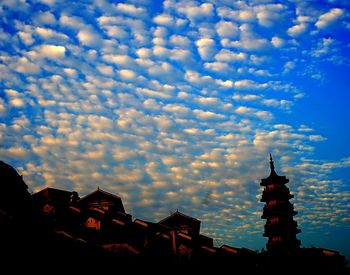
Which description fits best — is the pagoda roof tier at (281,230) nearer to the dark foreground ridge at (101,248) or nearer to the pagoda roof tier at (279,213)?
the dark foreground ridge at (101,248)

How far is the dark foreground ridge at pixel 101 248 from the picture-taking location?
21.7ft

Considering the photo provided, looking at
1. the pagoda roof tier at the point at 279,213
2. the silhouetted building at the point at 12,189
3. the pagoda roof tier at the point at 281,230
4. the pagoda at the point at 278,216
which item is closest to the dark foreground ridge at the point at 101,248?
the silhouetted building at the point at 12,189

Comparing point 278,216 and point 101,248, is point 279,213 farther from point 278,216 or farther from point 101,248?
point 101,248

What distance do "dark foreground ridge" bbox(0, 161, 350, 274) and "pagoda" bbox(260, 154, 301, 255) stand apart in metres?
0.40

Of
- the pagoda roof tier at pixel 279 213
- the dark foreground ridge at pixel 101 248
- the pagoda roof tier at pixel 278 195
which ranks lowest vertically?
the dark foreground ridge at pixel 101 248

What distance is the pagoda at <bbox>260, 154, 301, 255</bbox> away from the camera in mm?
22344

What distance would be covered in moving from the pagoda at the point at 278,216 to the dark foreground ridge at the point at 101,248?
0.40 metres

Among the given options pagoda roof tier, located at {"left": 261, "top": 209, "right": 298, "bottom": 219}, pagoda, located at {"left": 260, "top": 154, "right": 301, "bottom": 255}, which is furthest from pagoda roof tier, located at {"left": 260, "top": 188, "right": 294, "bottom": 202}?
pagoda roof tier, located at {"left": 261, "top": 209, "right": 298, "bottom": 219}

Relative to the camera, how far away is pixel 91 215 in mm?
16094

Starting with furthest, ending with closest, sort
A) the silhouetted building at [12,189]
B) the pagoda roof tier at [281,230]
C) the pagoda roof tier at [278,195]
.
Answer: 1. the pagoda roof tier at [278,195]
2. the pagoda roof tier at [281,230]
3. the silhouetted building at [12,189]

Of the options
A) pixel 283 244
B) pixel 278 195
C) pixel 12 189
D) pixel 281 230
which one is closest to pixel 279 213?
pixel 281 230

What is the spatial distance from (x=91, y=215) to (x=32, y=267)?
32.2 ft

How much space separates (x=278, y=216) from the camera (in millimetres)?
23281

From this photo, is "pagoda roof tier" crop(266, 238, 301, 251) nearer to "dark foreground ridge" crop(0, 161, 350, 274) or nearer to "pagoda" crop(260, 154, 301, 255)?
"pagoda" crop(260, 154, 301, 255)
